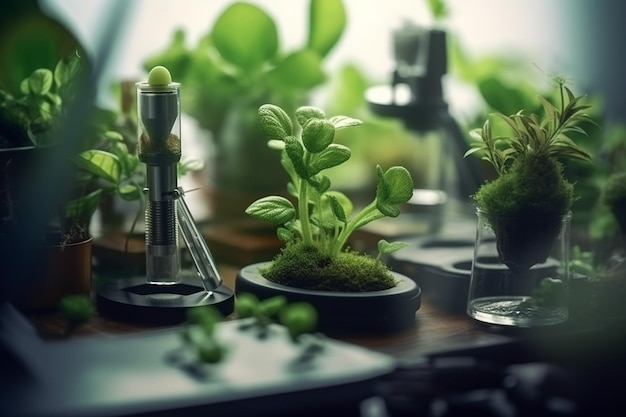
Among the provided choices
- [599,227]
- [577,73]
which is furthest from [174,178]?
[577,73]

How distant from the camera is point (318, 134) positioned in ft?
2.91

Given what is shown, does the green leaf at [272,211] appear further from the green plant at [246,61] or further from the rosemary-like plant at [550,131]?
the green plant at [246,61]

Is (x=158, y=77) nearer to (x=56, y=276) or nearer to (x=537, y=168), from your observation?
(x=56, y=276)

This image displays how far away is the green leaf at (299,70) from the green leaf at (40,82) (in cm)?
34

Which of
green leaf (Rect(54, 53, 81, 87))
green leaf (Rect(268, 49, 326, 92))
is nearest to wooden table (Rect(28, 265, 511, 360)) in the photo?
green leaf (Rect(54, 53, 81, 87))

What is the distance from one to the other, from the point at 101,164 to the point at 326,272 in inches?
9.5

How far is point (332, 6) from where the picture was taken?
1.29 meters

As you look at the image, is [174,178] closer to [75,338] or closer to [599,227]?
[75,338]

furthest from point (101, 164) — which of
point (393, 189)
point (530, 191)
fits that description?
point (530, 191)

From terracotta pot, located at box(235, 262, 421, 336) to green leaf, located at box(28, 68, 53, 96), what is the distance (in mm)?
277

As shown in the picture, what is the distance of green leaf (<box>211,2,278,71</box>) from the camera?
1.22 m

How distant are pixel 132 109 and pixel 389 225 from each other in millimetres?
323

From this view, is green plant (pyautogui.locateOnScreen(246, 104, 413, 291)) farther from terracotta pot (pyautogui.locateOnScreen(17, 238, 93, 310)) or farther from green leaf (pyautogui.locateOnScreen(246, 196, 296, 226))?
terracotta pot (pyautogui.locateOnScreen(17, 238, 93, 310))

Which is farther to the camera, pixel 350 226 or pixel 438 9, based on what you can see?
pixel 438 9
